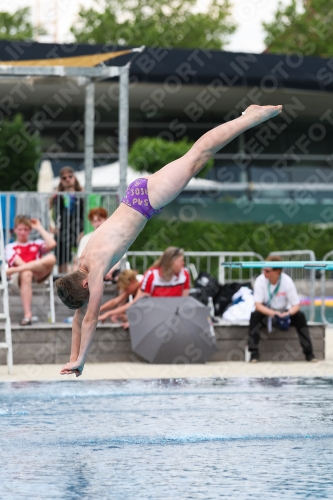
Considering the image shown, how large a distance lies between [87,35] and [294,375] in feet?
145

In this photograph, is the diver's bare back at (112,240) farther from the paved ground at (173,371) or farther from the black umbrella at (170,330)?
the black umbrella at (170,330)

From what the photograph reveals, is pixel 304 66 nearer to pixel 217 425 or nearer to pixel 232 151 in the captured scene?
pixel 232 151

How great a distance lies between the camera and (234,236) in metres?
24.2

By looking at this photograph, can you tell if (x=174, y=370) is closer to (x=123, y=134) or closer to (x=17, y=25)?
(x=123, y=134)

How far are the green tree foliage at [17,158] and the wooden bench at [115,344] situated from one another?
12.7 m

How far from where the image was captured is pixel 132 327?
→ 11.1 meters

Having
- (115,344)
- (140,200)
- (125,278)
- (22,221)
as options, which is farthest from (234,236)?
(140,200)

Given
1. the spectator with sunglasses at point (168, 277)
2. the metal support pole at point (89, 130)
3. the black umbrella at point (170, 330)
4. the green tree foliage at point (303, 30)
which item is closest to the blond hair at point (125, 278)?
the spectator with sunglasses at point (168, 277)

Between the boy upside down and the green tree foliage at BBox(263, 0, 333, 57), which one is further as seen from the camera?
the green tree foliage at BBox(263, 0, 333, 57)

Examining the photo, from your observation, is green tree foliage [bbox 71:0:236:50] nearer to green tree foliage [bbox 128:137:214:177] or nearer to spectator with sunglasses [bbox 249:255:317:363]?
green tree foliage [bbox 128:137:214:177]

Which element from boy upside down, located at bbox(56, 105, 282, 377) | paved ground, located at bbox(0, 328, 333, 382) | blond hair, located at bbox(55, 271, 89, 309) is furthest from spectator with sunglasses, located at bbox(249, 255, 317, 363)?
blond hair, located at bbox(55, 271, 89, 309)

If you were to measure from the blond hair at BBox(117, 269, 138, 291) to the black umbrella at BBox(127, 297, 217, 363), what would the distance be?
0.59 meters

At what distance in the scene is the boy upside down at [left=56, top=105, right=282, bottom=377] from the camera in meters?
6.32

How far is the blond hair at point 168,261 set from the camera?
37.4 ft
